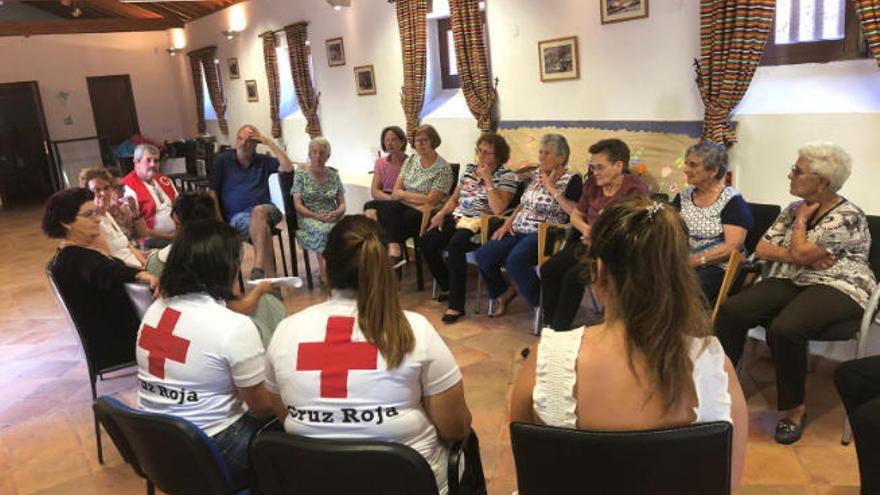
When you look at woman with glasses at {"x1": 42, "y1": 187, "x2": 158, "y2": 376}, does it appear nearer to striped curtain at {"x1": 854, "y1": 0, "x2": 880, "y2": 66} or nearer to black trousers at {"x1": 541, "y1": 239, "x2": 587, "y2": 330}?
black trousers at {"x1": 541, "y1": 239, "x2": 587, "y2": 330}

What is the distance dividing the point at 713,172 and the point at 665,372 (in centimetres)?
217

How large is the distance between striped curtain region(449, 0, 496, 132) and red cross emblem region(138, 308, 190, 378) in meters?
3.96

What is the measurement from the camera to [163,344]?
193 centimetres

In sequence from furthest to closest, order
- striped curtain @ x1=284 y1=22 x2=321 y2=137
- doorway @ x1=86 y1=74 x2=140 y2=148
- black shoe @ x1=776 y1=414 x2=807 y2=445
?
doorway @ x1=86 y1=74 x2=140 y2=148
striped curtain @ x1=284 y1=22 x2=321 y2=137
black shoe @ x1=776 y1=414 x2=807 y2=445

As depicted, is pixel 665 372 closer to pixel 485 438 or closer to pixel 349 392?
pixel 349 392

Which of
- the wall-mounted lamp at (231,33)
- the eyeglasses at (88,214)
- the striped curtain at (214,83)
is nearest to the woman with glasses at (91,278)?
the eyeglasses at (88,214)

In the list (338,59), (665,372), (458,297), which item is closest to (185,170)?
(338,59)

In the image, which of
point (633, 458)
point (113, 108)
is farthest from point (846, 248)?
point (113, 108)

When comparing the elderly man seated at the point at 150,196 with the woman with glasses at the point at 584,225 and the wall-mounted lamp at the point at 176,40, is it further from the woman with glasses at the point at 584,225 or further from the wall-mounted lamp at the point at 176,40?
the wall-mounted lamp at the point at 176,40

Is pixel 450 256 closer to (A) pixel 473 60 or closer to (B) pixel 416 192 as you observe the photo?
(B) pixel 416 192

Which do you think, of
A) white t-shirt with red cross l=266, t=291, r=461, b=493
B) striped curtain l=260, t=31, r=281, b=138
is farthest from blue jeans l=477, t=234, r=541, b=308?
striped curtain l=260, t=31, r=281, b=138

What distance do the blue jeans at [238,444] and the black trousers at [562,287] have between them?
1.99 meters

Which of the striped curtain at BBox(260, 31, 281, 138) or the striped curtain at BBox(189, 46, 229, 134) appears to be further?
the striped curtain at BBox(189, 46, 229, 134)

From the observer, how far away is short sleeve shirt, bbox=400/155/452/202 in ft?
16.3
